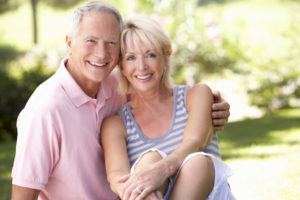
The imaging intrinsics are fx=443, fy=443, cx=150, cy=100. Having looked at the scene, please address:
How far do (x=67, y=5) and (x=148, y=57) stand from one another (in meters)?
11.5

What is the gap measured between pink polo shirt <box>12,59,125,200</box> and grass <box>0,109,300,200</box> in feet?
4.32

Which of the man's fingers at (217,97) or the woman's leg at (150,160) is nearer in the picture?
the woman's leg at (150,160)

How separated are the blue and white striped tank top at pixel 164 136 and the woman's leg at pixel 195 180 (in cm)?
35

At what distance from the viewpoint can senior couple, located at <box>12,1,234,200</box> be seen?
234 centimetres

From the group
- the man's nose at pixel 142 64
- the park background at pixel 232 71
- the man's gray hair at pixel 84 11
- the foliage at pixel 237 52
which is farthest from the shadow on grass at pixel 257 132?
the man's gray hair at pixel 84 11

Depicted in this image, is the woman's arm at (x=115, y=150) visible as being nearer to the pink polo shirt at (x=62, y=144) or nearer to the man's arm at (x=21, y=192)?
the pink polo shirt at (x=62, y=144)

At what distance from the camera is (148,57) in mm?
2711

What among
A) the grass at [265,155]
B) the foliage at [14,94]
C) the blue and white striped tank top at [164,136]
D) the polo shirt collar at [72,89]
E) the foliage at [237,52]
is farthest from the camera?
the foliage at [237,52]

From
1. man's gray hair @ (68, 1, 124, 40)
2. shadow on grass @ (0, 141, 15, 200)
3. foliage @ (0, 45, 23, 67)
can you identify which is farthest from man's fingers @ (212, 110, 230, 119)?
foliage @ (0, 45, 23, 67)

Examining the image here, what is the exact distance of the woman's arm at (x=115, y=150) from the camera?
246 centimetres

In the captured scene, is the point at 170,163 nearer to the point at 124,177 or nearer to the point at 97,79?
the point at 124,177

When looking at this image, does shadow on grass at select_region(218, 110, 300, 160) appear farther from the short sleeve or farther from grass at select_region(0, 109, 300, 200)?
the short sleeve

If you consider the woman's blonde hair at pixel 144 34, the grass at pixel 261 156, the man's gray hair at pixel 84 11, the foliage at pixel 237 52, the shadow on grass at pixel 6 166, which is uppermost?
the man's gray hair at pixel 84 11

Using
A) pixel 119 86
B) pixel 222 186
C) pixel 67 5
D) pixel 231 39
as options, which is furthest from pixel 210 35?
pixel 67 5
